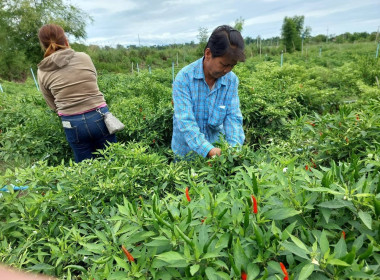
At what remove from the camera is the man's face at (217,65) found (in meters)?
1.99

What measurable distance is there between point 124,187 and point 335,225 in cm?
114

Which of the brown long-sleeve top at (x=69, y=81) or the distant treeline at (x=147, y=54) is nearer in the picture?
the brown long-sleeve top at (x=69, y=81)

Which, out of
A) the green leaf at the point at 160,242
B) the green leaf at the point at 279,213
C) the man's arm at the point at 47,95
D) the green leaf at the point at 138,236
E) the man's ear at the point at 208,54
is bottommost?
the green leaf at the point at 138,236

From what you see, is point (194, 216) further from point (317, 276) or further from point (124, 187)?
point (124, 187)

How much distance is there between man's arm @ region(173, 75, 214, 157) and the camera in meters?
2.05

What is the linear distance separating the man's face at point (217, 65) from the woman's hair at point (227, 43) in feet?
0.14

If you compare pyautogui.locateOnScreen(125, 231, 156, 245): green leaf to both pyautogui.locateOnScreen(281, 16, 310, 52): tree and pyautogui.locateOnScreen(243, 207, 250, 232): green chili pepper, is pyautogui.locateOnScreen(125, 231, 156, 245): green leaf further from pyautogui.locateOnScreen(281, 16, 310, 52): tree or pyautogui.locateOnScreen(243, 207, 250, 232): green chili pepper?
pyautogui.locateOnScreen(281, 16, 310, 52): tree

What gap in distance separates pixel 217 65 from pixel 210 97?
0.35 meters

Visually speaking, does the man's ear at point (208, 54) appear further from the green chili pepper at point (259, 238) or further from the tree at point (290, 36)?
the tree at point (290, 36)

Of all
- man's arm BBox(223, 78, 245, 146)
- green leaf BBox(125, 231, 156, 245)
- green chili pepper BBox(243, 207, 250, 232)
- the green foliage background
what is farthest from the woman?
green chili pepper BBox(243, 207, 250, 232)

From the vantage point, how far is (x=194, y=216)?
99 centimetres

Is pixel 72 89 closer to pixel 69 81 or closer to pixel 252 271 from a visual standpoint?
pixel 69 81

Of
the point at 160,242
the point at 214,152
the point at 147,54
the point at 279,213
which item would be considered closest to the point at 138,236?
the point at 160,242

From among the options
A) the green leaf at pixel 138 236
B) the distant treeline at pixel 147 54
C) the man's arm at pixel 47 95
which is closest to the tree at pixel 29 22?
the distant treeline at pixel 147 54
